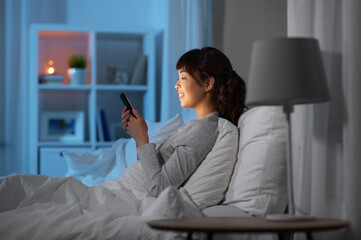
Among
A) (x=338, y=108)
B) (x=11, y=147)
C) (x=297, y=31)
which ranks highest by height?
(x=297, y=31)

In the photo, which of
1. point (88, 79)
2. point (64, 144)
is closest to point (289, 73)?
point (64, 144)

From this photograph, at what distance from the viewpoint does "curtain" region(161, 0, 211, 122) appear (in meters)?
3.57

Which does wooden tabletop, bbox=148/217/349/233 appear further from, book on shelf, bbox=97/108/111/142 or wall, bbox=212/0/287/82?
book on shelf, bbox=97/108/111/142

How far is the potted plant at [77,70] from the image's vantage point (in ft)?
15.1

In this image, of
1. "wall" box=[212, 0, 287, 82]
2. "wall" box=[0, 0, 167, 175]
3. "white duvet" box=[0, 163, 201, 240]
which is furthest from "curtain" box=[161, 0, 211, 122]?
"white duvet" box=[0, 163, 201, 240]

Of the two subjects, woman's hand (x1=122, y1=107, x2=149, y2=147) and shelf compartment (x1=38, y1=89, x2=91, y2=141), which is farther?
shelf compartment (x1=38, y1=89, x2=91, y2=141)

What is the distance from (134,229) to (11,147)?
132 inches

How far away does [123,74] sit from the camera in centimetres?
481

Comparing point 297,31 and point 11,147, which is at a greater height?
point 297,31

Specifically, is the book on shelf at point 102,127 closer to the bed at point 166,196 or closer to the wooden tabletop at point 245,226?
the bed at point 166,196

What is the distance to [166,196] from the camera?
1543 mm

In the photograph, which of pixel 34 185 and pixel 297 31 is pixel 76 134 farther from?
pixel 297 31

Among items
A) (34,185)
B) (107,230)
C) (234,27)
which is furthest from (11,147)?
(107,230)

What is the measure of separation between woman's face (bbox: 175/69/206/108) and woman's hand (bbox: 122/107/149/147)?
7.3 inches
